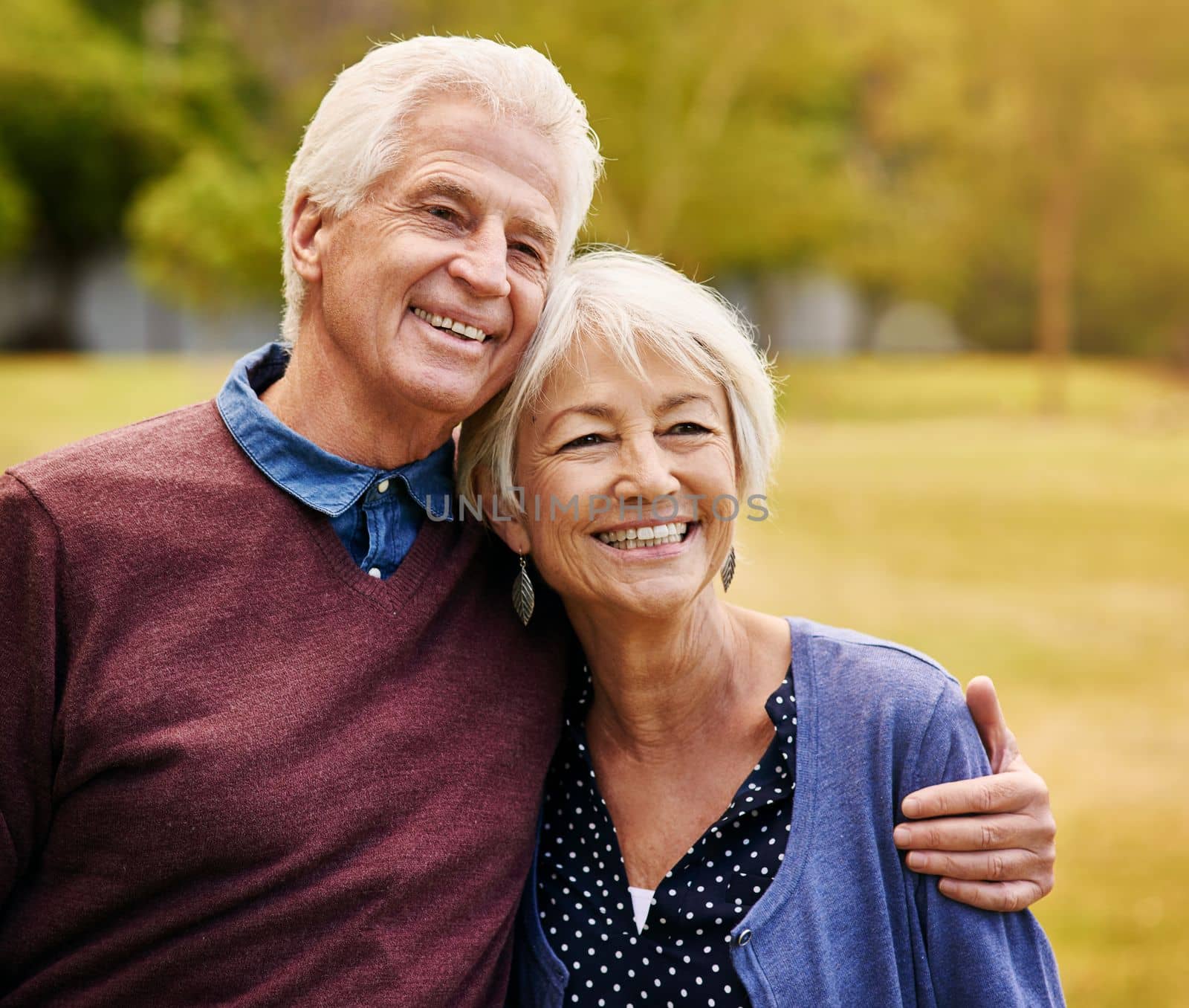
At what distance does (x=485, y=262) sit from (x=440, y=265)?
69mm

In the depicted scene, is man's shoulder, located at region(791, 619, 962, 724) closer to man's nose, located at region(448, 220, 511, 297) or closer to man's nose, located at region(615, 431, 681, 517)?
man's nose, located at region(615, 431, 681, 517)

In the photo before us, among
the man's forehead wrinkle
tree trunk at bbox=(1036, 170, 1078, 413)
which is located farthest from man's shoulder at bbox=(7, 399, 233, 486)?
tree trunk at bbox=(1036, 170, 1078, 413)

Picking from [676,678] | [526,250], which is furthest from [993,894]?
[526,250]

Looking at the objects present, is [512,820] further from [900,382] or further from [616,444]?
[900,382]

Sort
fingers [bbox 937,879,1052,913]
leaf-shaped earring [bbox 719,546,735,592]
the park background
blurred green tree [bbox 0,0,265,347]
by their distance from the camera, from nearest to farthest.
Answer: fingers [bbox 937,879,1052,913], leaf-shaped earring [bbox 719,546,735,592], the park background, blurred green tree [bbox 0,0,265,347]

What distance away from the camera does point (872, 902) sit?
5.24 ft

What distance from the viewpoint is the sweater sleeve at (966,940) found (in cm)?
155

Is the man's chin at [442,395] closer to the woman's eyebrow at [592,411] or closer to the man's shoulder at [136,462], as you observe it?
the woman's eyebrow at [592,411]

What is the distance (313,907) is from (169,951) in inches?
7.7

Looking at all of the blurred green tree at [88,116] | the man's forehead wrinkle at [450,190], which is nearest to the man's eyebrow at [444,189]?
the man's forehead wrinkle at [450,190]

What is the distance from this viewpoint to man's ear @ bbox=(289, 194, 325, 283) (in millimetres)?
1769

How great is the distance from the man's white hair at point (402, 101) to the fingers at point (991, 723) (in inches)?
40.4

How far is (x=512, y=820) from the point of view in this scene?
1.68m

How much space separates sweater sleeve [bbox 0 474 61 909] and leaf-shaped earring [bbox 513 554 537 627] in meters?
0.69
